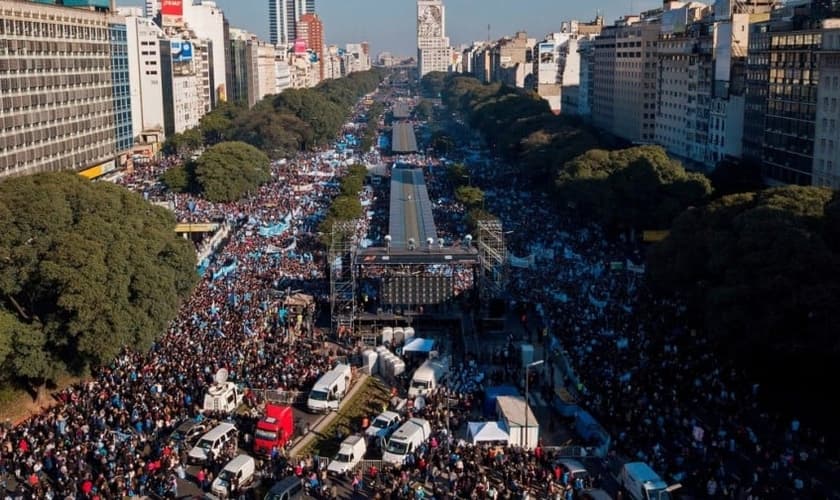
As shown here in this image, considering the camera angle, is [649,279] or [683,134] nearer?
[649,279]

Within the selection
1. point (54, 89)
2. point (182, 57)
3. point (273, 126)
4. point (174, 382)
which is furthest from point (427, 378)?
point (182, 57)

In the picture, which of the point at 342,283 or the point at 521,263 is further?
the point at 521,263

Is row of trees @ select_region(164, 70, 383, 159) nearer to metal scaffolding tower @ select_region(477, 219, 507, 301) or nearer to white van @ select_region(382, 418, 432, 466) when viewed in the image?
metal scaffolding tower @ select_region(477, 219, 507, 301)

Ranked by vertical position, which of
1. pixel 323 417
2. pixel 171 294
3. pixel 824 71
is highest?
pixel 824 71

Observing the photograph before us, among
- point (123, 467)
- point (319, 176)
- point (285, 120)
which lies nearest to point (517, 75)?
point (285, 120)

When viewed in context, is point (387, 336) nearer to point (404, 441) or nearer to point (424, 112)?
point (404, 441)

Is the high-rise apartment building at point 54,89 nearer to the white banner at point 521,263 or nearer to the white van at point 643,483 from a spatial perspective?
the white banner at point 521,263

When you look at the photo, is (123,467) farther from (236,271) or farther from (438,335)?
(236,271)
